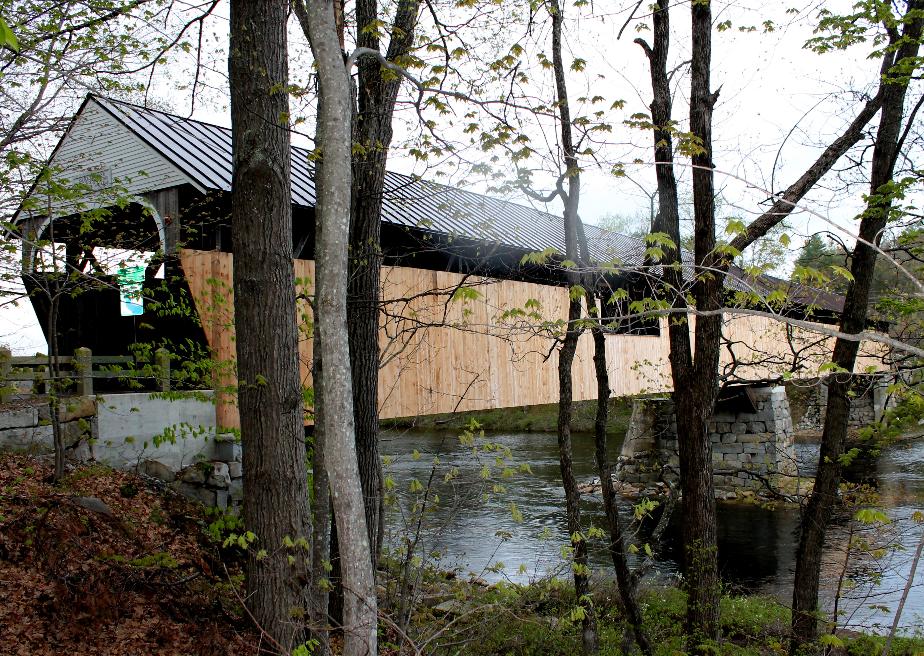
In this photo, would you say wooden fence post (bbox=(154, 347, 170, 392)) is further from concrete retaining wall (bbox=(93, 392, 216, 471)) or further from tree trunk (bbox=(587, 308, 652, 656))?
tree trunk (bbox=(587, 308, 652, 656))

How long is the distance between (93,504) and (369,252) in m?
2.68

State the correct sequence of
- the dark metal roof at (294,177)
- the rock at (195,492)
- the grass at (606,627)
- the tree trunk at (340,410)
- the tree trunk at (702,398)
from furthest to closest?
the dark metal roof at (294,177) < the rock at (195,492) < the grass at (606,627) < the tree trunk at (702,398) < the tree trunk at (340,410)

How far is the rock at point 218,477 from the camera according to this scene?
6.38 m

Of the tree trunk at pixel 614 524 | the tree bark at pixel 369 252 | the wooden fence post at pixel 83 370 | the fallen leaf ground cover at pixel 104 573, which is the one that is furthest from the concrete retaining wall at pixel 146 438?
the tree trunk at pixel 614 524

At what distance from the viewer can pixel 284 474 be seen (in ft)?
12.3

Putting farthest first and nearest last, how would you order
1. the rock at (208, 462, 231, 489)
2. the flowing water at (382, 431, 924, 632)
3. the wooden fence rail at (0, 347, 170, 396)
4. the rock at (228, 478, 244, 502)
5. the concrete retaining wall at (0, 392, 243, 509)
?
1. the flowing water at (382, 431, 924, 632)
2. the rock at (228, 478, 244, 502)
3. the rock at (208, 462, 231, 489)
4. the concrete retaining wall at (0, 392, 243, 509)
5. the wooden fence rail at (0, 347, 170, 396)

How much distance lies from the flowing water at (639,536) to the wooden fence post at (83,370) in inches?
97.8

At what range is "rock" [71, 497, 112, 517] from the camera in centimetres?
502

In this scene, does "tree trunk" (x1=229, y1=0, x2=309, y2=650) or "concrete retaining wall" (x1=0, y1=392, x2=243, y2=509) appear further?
"concrete retaining wall" (x1=0, y1=392, x2=243, y2=509)

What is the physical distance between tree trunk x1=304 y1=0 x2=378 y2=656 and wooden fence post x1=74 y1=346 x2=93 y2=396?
3761 millimetres

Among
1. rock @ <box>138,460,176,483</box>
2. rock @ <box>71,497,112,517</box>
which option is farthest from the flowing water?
rock @ <box>71,497,112,517</box>

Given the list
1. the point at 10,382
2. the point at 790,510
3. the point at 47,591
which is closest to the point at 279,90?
the point at 47,591

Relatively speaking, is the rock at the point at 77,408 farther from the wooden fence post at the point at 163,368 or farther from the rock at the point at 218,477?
the rock at the point at 218,477

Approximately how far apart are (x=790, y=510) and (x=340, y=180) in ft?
36.9
